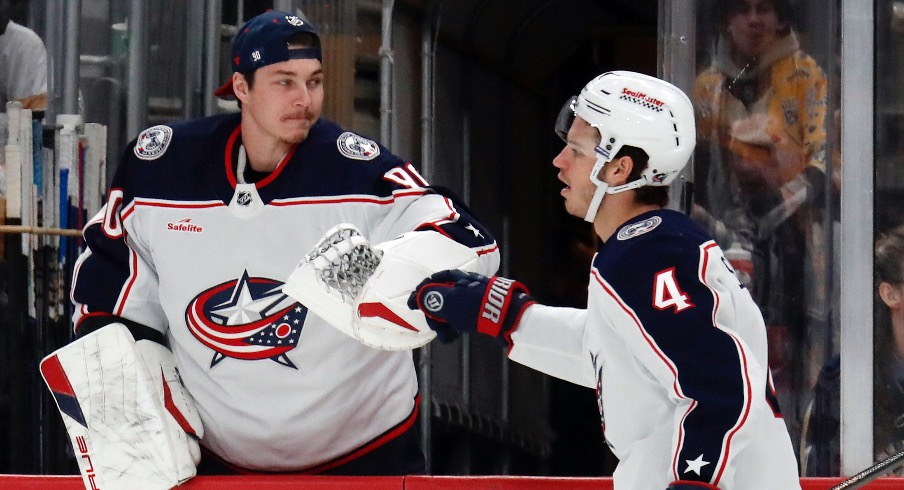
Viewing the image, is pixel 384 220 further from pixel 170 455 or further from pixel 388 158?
pixel 170 455

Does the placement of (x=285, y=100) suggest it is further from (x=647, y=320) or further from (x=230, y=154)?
(x=647, y=320)

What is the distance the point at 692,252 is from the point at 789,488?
41 centimetres

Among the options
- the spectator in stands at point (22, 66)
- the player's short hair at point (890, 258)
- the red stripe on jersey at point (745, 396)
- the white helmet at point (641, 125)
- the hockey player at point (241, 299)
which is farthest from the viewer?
the spectator in stands at point (22, 66)

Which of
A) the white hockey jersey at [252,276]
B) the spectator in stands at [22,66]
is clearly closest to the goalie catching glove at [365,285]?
the white hockey jersey at [252,276]

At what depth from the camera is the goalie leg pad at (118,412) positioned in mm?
2871

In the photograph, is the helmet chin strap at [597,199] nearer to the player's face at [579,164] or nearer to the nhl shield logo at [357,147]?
the player's face at [579,164]

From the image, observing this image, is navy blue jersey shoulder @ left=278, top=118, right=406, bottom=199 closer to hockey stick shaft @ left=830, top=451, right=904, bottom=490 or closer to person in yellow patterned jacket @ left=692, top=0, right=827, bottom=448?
hockey stick shaft @ left=830, top=451, right=904, bottom=490

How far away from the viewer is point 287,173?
297 centimetres

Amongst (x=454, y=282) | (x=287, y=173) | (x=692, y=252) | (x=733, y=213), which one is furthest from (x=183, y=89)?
(x=692, y=252)

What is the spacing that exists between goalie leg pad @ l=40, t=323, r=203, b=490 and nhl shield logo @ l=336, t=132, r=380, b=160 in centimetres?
59

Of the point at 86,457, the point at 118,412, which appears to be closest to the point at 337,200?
the point at 118,412

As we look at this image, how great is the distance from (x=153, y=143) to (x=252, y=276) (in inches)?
14.7

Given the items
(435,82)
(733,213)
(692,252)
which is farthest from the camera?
(435,82)

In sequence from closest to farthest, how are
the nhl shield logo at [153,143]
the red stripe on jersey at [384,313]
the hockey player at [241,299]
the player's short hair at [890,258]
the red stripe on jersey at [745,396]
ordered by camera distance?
the red stripe on jersey at [745,396] < the red stripe on jersey at [384,313] < the hockey player at [241,299] < the nhl shield logo at [153,143] < the player's short hair at [890,258]
